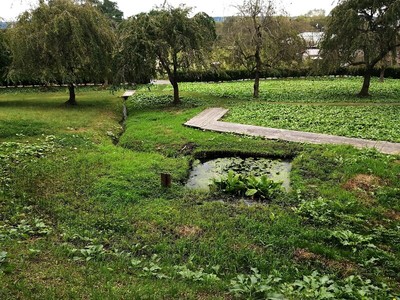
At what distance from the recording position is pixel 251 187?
791 cm

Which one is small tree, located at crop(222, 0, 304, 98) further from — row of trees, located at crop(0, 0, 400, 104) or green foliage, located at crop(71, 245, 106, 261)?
green foliage, located at crop(71, 245, 106, 261)

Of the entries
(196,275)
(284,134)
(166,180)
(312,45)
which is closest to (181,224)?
(166,180)

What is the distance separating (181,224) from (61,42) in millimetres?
12532

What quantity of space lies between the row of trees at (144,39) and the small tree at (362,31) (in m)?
0.04

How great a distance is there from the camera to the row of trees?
1577cm

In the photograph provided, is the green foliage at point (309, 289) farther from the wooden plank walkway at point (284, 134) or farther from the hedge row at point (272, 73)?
the hedge row at point (272, 73)

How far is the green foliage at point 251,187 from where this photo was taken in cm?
772

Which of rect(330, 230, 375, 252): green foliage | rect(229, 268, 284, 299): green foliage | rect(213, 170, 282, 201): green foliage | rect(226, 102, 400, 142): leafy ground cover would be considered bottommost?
rect(330, 230, 375, 252): green foliage

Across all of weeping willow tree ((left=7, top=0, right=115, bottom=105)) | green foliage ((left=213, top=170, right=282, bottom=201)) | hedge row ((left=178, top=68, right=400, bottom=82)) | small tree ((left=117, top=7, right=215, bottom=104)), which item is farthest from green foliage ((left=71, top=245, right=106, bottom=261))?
hedge row ((left=178, top=68, right=400, bottom=82))

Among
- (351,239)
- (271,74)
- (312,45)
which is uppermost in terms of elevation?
(312,45)

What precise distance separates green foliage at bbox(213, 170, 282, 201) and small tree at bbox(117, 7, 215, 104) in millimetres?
9687

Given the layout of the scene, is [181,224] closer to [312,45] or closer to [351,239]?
[351,239]

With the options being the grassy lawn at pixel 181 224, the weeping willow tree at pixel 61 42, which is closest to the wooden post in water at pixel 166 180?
the grassy lawn at pixel 181 224

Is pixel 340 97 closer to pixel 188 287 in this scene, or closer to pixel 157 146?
pixel 157 146
